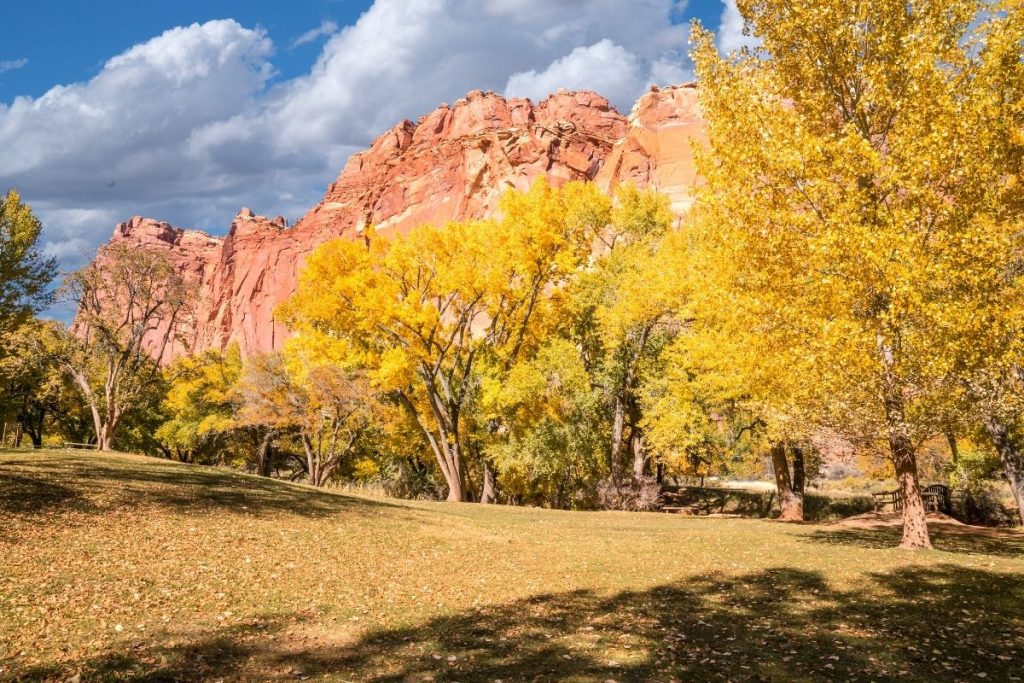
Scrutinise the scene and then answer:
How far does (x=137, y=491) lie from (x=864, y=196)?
17805 millimetres

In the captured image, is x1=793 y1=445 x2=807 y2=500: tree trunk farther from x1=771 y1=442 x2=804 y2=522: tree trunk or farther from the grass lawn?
the grass lawn

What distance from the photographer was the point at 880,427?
14.9 metres

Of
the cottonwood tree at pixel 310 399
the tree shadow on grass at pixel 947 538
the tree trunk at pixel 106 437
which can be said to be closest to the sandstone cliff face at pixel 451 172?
the tree trunk at pixel 106 437

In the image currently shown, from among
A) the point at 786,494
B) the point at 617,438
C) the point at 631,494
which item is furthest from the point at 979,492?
the point at 617,438

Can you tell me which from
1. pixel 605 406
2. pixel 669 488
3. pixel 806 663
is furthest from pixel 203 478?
pixel 669 488

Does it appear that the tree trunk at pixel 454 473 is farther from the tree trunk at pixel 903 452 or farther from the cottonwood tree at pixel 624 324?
the tree trunk at pixel 903 452

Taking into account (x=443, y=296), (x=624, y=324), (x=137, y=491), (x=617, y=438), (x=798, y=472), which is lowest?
(x=137, y=491)

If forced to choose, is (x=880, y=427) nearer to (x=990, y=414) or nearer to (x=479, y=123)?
(x=990, y=414)

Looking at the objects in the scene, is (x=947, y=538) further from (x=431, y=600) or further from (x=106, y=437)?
(x=106, y=437)

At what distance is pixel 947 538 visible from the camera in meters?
19.3

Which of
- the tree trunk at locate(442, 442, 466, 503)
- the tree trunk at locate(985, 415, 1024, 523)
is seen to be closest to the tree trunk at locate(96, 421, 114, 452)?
the tree trunk at locate(442, 442, 466, 503)

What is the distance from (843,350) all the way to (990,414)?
444 centimetres

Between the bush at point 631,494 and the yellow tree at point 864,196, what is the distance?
1557 cm

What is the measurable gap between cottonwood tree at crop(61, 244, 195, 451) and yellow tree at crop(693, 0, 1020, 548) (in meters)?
25.3
